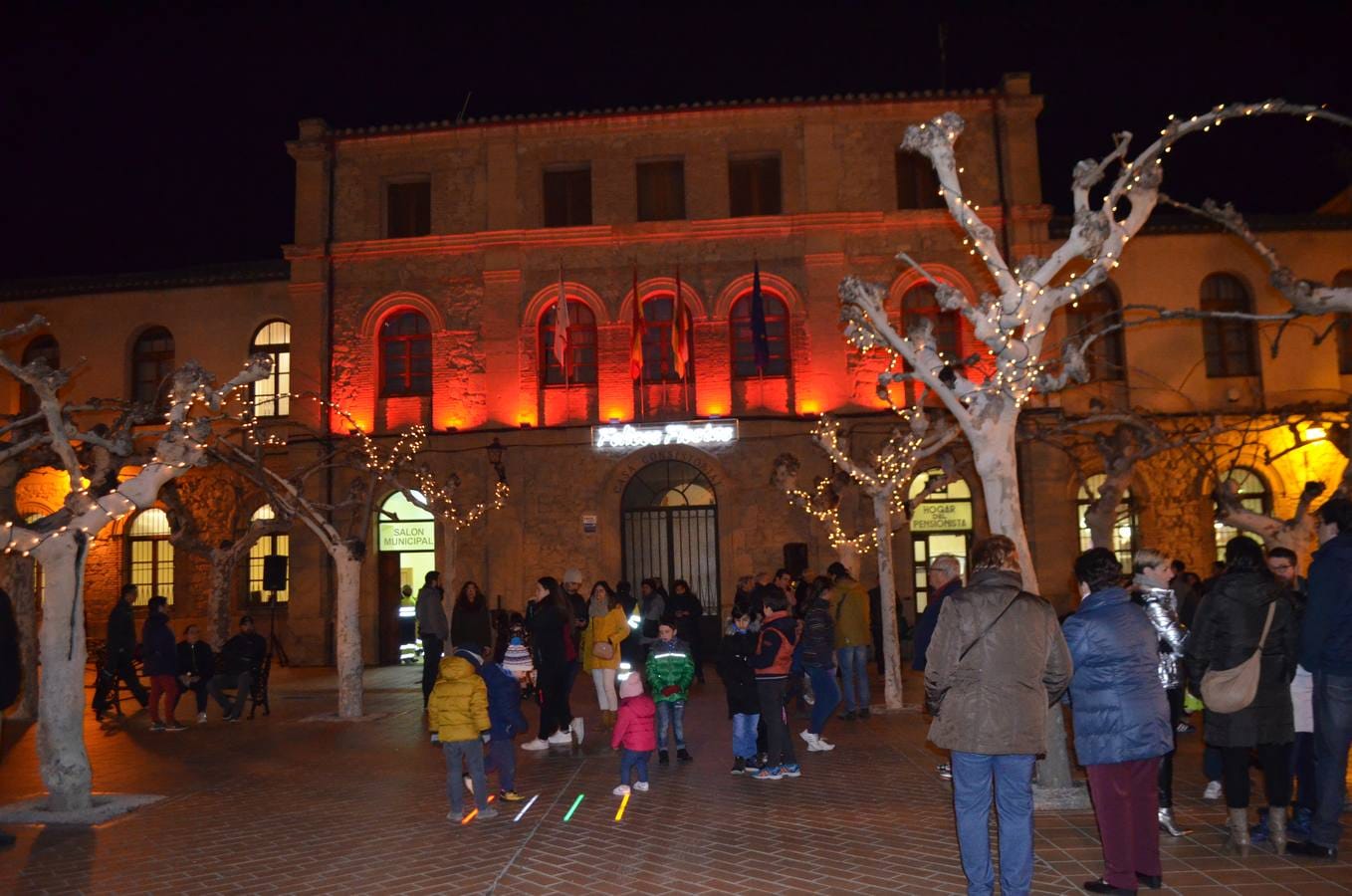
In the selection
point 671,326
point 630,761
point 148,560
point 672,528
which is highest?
point 671,326

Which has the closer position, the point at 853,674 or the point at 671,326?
the point at 853,674

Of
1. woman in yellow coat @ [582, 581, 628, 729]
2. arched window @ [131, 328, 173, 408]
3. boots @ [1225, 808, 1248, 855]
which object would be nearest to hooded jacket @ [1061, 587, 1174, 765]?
boots @ [1225, 808, 1248, 855]

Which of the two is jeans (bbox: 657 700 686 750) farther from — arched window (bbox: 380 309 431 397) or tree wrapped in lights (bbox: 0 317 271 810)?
arched window (bbox: 380 309 431 397)

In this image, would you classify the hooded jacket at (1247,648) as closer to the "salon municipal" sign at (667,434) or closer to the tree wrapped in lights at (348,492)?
the tree wrapped in lights at (348,492)

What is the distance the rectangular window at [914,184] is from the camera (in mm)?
24328

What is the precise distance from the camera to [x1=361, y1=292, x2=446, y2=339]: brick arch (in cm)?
2470

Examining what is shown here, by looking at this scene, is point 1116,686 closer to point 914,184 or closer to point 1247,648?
point 1247,648

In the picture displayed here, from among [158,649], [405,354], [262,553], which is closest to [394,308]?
[405,354]

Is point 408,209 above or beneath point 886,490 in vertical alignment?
above

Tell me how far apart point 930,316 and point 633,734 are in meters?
16.3

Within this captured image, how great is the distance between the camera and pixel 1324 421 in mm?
22531

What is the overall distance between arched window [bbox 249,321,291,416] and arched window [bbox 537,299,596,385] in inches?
236

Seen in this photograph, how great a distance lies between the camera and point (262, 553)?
25766 mm

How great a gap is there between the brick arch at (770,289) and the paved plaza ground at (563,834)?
12568mm
